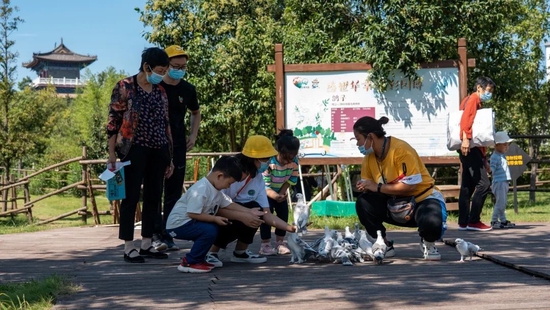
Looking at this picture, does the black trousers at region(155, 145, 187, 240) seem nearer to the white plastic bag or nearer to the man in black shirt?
the man in black shirt

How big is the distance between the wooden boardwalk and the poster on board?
3.72 metres

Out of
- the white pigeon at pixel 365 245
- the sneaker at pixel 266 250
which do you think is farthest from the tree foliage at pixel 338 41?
the white pigeon at pixel 365 245

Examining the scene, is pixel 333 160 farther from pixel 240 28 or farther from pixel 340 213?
pixel 240 28

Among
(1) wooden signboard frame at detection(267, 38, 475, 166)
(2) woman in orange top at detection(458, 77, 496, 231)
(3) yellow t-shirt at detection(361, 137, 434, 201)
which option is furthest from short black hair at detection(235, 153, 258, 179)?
(1) wooden signboard frame at detection(267, 38, 475, 166)

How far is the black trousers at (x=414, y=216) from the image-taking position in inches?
243

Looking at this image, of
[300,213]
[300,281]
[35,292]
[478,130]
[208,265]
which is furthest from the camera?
[478,130]

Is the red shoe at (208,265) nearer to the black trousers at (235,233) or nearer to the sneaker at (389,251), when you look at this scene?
the black trousers at (235,233)

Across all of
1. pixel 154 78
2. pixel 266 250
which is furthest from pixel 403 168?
pixel 154 78

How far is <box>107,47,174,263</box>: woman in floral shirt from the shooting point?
640 centimetres

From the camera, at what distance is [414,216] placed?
6.33m

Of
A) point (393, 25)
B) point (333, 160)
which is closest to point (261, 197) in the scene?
point (333, 160)

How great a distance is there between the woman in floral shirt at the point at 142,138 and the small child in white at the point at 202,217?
658 mm

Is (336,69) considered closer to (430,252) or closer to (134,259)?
(430,252)

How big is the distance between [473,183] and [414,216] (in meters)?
3.07
